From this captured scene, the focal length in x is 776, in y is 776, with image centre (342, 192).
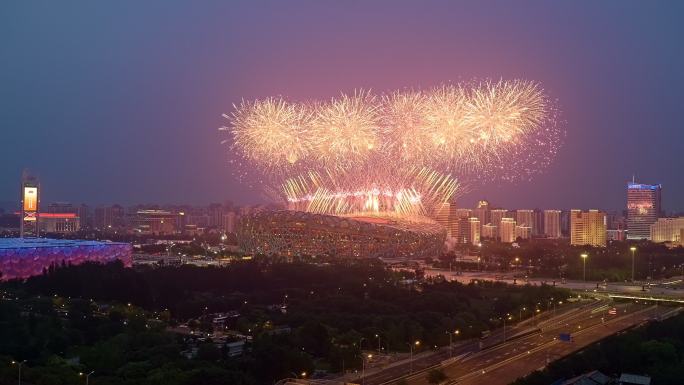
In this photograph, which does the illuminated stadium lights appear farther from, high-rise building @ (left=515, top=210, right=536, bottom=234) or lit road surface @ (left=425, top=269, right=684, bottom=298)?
high-rise building @ (left=515, top=210, right=536, bottom=234)

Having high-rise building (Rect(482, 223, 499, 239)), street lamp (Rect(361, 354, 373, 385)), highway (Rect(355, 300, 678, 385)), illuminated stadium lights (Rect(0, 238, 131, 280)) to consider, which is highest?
high-rise building (Rect(482, 223, 499, 239))

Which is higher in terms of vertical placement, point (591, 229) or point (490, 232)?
point (591, 229)

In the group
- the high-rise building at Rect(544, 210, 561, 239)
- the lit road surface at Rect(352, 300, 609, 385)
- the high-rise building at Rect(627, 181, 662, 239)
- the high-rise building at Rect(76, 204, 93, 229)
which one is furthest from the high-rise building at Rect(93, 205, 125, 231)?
the lit road surface at Rect(352, 300, 609, 385)

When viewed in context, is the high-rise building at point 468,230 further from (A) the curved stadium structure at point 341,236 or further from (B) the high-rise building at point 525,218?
(A) the curved stadium structure at point 341,236

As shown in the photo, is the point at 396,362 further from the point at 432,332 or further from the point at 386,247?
the point at 386,247

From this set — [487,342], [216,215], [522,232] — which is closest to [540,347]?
[487,342]

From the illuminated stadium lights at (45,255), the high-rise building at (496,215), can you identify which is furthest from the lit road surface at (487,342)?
the high-rise building at (496,215)

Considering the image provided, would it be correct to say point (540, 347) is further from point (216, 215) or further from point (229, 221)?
point (216, 215)
